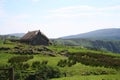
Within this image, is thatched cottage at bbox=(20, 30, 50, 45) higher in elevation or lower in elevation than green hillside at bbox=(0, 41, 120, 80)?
higher

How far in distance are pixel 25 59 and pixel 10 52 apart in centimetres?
1079

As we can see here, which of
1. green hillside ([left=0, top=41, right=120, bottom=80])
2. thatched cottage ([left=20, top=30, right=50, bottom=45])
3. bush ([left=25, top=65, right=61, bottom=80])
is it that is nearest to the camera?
bush ([left=25, top=65, right=61, bottom=80])

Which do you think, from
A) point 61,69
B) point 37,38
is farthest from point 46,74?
point 37,38

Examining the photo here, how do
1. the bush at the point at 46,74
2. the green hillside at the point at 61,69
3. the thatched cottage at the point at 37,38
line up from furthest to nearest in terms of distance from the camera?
the thatched cottage at the point at 37,38
the green hillside at the point at 61,69
the bush at the point at 46,74

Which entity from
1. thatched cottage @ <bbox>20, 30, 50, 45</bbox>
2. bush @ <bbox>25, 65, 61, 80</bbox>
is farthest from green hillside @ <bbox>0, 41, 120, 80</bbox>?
thatched cottage @ <bbox>20, 30, 50, 45</bbox>

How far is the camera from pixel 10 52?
6075cm

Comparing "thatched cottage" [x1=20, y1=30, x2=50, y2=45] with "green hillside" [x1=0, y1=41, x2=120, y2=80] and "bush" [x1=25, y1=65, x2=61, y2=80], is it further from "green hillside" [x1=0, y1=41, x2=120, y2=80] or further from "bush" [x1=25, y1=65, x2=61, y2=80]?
"bush" [x1=25, y1=65, x2=61, y2=80]

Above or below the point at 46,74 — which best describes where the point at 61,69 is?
above

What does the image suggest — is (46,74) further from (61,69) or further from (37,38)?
(37,38)

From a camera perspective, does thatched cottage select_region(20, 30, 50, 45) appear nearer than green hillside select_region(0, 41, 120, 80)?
No

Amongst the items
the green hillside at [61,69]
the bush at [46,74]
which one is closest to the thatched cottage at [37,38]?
the green hillside at [61,69]

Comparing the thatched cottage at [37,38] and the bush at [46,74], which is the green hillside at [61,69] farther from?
the thatched cottage at [37,38]

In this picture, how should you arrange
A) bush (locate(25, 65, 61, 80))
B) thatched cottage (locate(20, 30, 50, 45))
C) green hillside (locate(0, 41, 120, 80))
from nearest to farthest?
bush (locate(25, 65, 61, 80)), green hillside (locate(0, 41, 120, 80)), thatched cottage (locate(20, 30, 50, 45))

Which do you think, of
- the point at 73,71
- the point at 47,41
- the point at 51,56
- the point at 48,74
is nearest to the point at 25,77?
the point at 48,74
